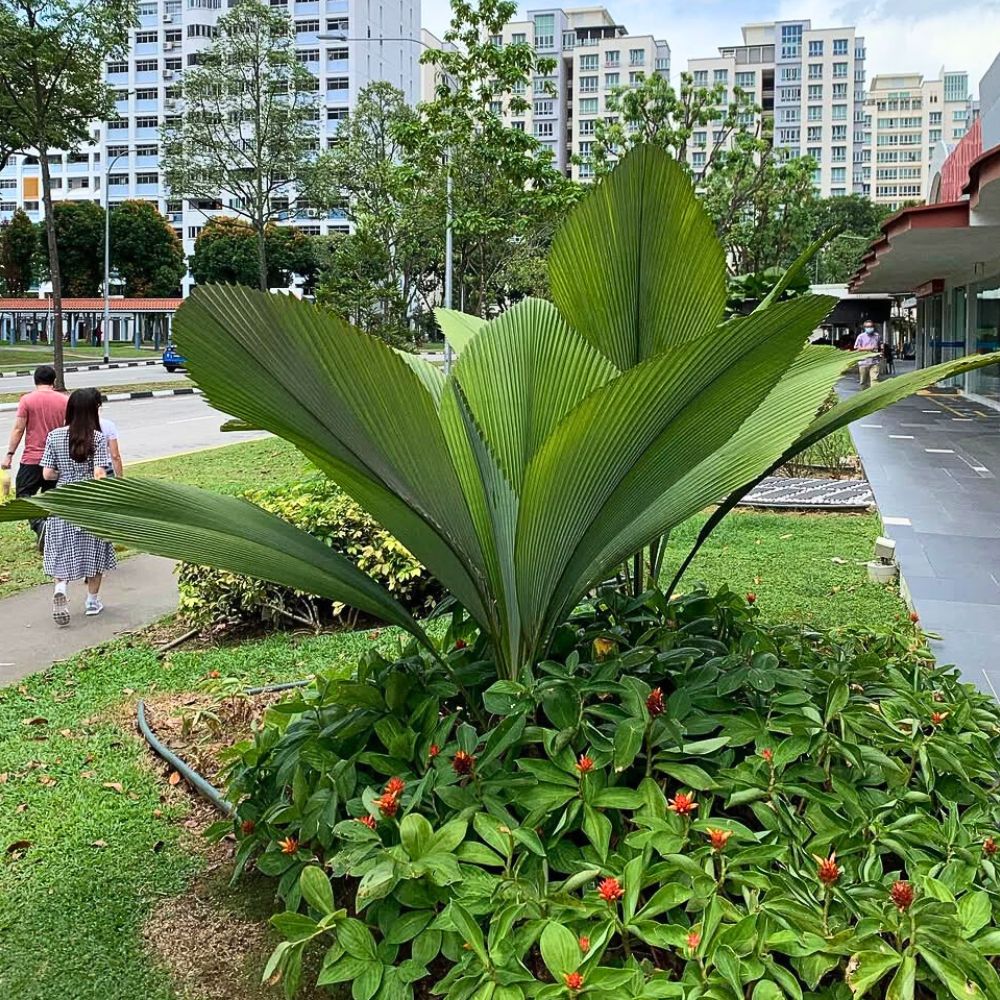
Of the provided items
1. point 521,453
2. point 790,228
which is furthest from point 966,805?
point 790,228

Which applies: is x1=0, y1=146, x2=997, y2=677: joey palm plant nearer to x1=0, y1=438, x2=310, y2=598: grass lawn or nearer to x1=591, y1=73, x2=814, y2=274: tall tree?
x1=0, y1=438, x2=310, y2=598: grass lawn

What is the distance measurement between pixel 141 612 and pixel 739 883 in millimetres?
5237

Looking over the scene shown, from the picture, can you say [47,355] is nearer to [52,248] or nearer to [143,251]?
[143,251]

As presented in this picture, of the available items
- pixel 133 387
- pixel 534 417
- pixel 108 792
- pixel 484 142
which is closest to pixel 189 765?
pixel 108 792

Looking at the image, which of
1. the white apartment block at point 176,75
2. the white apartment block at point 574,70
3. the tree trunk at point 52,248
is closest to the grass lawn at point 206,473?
the tree trunk at point 52,248

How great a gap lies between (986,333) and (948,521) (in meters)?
17.7

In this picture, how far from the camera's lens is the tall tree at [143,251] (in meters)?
60.4

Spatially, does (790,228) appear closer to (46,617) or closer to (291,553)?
(46,617)

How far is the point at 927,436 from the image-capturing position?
1639 cm

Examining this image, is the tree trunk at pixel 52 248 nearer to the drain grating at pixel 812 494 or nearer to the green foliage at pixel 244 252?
the drain grating at pixel 812 494

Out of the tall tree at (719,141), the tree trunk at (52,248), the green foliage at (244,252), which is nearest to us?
the tree trunk at (52,248)

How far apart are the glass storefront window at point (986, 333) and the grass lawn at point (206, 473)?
14427 mm

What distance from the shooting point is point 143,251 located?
61594 millimetres

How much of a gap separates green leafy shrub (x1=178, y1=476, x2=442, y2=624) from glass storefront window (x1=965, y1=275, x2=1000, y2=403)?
19141 millimetres
